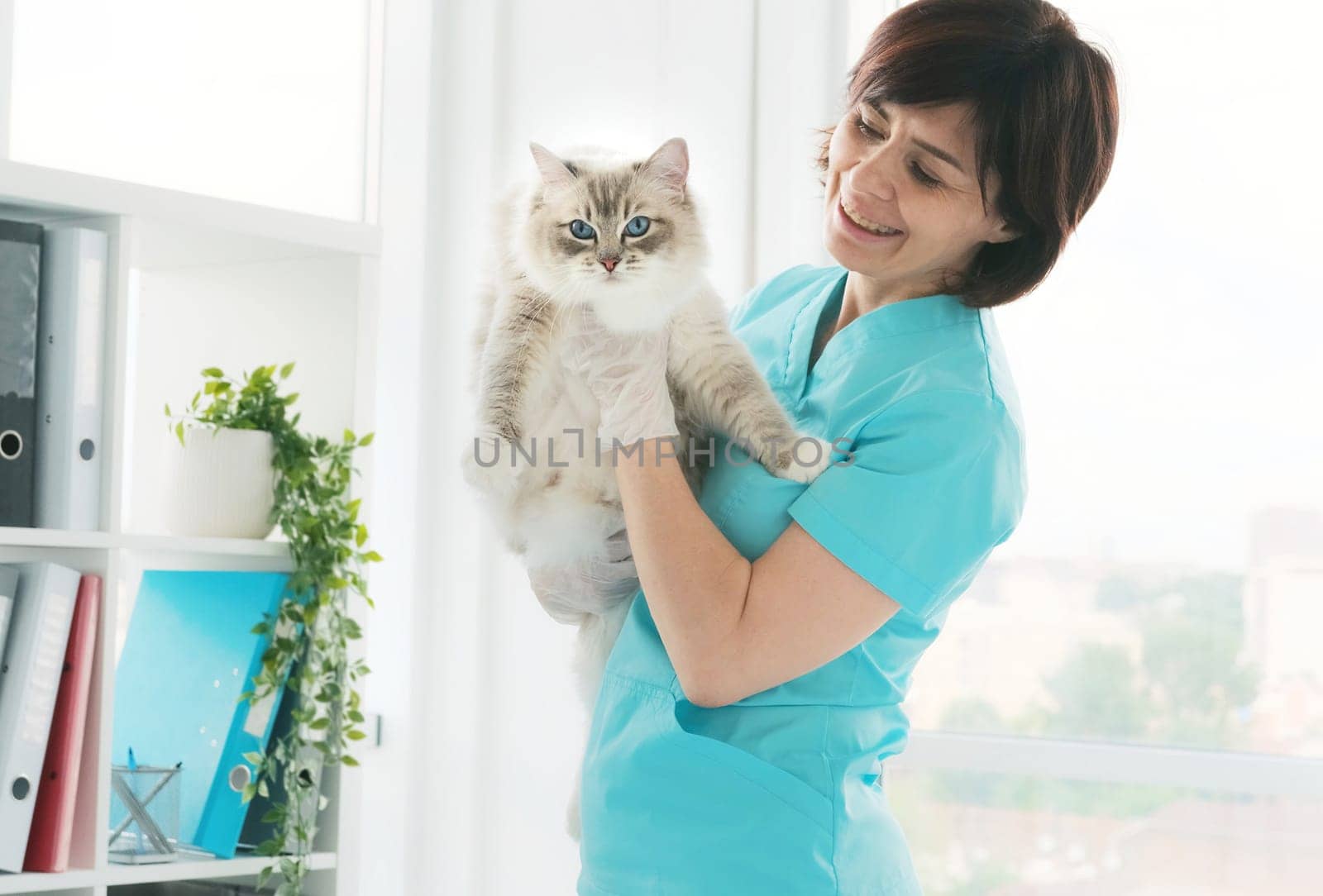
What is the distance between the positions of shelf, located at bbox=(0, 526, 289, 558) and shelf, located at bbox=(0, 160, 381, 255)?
425 mm

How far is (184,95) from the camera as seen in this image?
7.60 feet

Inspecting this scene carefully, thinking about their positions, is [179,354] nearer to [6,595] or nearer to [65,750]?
[6,595]

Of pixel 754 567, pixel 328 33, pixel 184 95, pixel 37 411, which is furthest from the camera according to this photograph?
pixel 328 33

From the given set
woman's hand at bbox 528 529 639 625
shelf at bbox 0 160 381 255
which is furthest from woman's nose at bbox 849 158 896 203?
shelf at bbox 0 160 381 255

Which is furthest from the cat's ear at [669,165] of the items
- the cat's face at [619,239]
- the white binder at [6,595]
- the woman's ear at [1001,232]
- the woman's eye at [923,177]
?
the white binder at [6,595]

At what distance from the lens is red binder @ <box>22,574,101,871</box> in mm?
1633

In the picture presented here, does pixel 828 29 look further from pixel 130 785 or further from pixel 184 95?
pixel 130 785

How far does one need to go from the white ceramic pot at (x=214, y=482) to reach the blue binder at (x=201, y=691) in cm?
9

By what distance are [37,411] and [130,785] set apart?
1.80ft

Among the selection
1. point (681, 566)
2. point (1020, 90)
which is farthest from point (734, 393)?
point (1020, 90)

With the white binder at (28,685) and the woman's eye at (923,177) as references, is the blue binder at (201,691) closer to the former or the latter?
the white binder at (28,685)

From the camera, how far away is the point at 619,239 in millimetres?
1330

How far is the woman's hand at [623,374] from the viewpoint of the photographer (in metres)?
1.32

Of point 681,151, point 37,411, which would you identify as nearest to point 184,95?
Result: point 37,411
